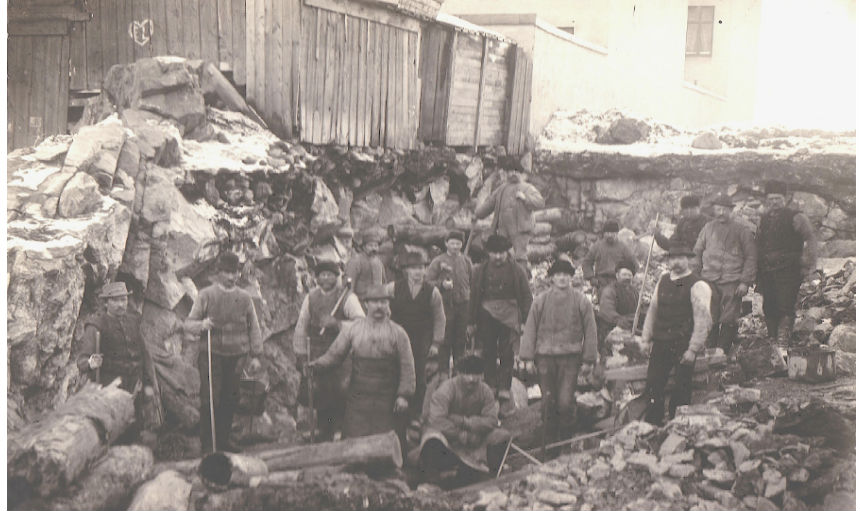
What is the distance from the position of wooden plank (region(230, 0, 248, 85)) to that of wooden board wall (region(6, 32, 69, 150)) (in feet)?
3.10

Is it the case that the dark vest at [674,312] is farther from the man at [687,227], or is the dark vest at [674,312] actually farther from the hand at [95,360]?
the hand at [95,360]

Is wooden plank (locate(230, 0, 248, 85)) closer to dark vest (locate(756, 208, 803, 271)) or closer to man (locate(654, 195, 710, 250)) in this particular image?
man (locate(654, 195, 710, 250))

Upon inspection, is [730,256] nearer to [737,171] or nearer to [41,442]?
[737,171]

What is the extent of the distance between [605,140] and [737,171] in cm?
83

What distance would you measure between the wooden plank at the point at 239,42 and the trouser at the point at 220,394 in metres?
1.61

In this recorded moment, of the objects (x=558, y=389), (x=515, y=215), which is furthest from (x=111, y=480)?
(x=515, y=215)

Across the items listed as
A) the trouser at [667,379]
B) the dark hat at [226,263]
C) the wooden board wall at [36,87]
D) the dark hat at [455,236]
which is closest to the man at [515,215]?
the dark hat at [455,236]

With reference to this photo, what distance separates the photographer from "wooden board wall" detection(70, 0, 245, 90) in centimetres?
451

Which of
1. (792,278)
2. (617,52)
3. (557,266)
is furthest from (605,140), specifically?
(792,278)

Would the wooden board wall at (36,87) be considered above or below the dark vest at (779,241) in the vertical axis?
above

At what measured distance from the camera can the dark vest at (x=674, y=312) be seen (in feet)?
14.8

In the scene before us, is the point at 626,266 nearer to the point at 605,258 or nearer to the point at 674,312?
the point at 605,258

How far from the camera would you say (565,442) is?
14.6ft

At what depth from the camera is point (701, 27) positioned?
15.3ft
